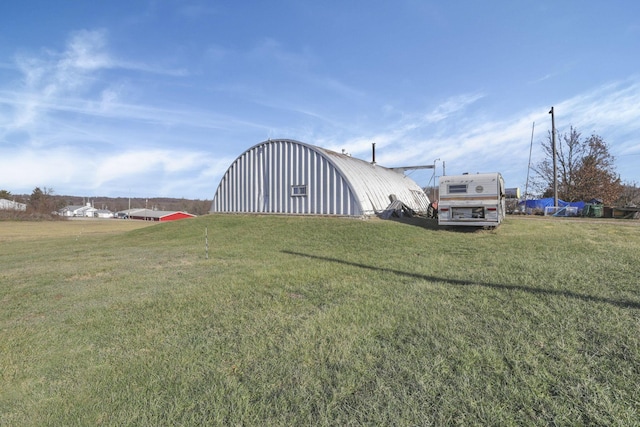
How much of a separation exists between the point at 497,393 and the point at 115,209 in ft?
641

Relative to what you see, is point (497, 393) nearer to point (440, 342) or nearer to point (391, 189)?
point (440, 342)

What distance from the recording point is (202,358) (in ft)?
12.0

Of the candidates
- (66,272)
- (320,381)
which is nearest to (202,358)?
(320,381)

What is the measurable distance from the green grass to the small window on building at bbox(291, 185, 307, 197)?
1325 cm

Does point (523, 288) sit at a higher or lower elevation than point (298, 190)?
lower

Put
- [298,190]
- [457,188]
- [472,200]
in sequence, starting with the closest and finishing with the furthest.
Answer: [472,200]
[457,188]
[298,190]

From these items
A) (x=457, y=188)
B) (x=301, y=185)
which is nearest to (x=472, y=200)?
(x=457, y=188)

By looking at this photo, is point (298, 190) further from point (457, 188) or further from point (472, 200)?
point (472, 200)

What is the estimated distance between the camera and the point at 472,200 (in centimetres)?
1432

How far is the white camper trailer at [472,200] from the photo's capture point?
1392cm

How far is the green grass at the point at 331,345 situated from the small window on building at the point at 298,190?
13253 millimetres

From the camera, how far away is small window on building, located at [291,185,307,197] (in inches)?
839

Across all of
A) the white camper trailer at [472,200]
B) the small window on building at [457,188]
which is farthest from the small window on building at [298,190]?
the small window on building at [457,188]

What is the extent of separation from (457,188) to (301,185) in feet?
33.5
